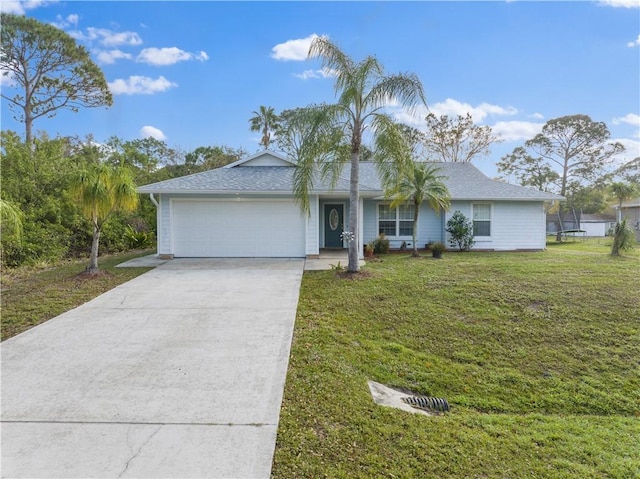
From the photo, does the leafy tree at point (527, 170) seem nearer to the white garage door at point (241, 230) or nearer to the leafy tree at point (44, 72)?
the white garage door at point (241, 230)

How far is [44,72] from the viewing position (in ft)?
67.8

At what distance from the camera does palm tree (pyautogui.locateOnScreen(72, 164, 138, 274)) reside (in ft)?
28.6

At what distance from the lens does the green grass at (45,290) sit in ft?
20.6

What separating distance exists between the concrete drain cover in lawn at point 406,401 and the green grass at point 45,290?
18.4ft

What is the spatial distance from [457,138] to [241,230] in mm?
24810

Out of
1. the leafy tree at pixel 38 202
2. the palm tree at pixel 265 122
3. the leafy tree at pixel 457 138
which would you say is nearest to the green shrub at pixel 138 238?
the leafy tree at pixel 38 202

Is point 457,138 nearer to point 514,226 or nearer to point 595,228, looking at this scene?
point 514,226

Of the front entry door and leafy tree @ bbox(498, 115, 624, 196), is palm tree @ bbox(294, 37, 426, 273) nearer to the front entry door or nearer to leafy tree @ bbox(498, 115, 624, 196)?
the front entry door

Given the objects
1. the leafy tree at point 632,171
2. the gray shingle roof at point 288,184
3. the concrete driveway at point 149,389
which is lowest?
the concrete driveway at point 149,389

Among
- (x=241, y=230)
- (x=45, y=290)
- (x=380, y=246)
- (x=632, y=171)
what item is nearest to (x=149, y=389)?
(x=45, y=290)

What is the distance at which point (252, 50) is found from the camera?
12.1 meters

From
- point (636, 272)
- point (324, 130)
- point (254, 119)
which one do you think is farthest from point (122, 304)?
point (254, 119)

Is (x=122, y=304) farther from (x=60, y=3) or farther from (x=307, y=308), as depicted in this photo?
(x=60, y=3)

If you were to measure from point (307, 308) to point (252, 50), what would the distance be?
31.3ft
